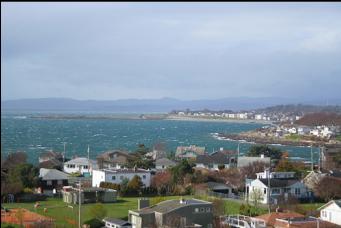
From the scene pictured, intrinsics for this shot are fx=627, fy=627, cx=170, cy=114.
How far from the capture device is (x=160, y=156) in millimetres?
32500

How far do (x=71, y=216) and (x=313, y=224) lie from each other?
6.00m

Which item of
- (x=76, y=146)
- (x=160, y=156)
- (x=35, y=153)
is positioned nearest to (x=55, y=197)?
(x=160, y=156)

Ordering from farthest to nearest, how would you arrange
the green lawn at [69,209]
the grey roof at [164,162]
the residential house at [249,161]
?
the grey roof at [164,162], the residential house at [249,161], the green lawn at [69,209]

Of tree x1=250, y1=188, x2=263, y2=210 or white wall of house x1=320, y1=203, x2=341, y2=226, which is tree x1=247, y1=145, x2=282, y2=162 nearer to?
tree x1=250, y1=188, x2=263, y2=210

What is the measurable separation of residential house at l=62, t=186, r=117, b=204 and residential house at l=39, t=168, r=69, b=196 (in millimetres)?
2189

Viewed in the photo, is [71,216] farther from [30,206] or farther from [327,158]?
[327,158]

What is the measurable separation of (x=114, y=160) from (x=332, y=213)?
15227 mm

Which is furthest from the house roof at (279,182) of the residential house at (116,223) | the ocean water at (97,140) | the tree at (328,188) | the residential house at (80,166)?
the residential house at (80,166)

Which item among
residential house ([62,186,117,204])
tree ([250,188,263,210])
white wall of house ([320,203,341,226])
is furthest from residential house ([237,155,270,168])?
white wall of house ([320,203,341,226])

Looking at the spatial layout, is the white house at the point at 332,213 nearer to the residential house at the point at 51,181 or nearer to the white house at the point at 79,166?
the residential house at the point at 51,181

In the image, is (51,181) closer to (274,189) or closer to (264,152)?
(274,189)

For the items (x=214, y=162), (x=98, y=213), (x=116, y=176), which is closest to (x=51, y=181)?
(x=116, y=176)

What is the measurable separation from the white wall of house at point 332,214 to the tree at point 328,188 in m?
4.09

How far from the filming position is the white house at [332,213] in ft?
50.8
